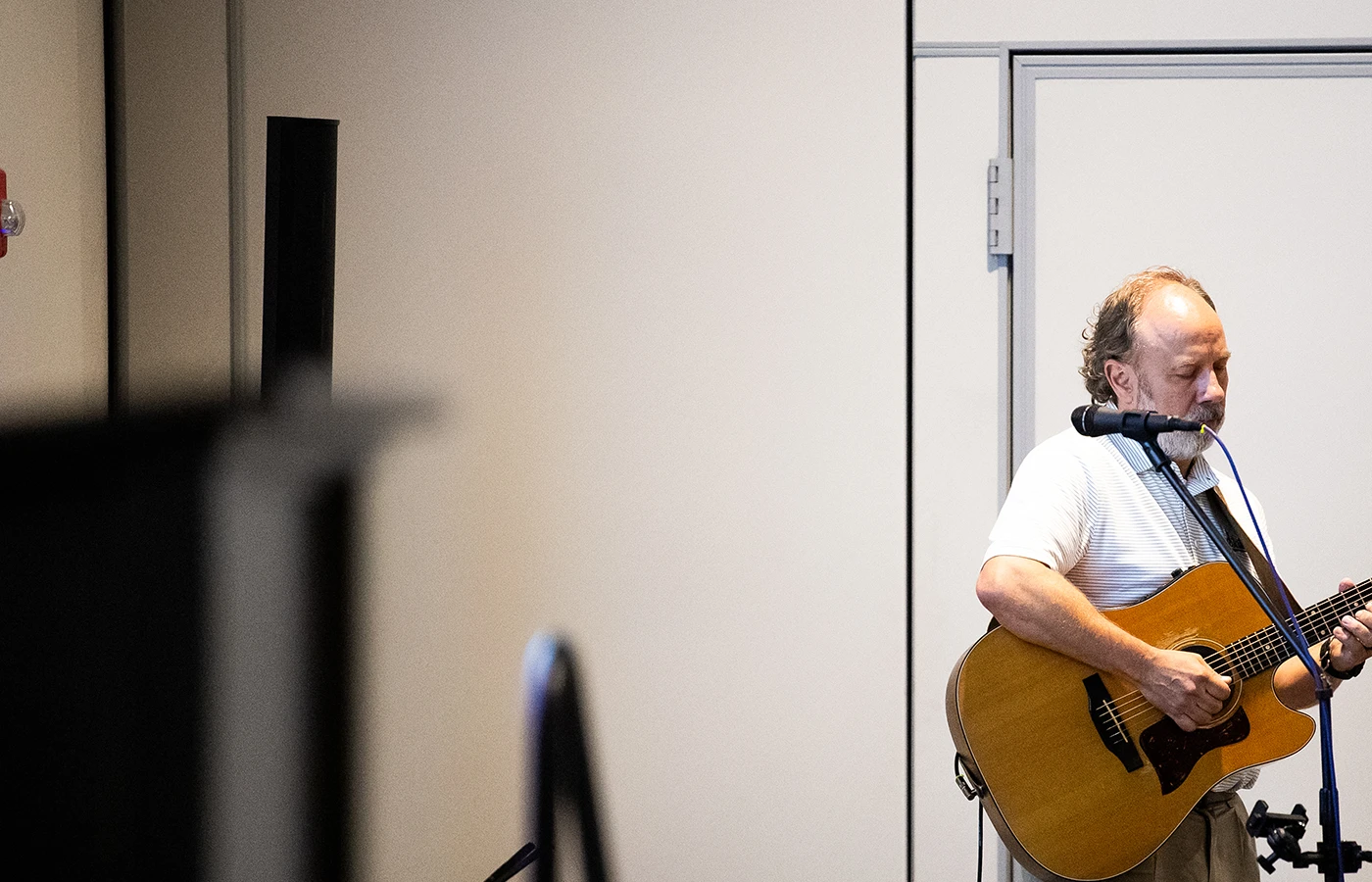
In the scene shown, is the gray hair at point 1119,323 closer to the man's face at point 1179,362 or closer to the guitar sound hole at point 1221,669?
the man's face at point 1179,362

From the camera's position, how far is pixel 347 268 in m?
2.75

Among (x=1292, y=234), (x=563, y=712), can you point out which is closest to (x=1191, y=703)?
(x=1292, y=234)

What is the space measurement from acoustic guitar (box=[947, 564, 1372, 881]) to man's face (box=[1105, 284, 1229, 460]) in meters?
0.30

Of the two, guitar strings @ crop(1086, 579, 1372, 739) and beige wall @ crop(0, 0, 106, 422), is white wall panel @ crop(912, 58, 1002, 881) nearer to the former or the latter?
guitar strings @ crop(1086, 579, 1372, 739)

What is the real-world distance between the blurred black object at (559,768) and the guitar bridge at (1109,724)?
4.84 feet

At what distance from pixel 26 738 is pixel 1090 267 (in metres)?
2.77

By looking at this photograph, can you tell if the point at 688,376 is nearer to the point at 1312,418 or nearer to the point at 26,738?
the point at 1312,418

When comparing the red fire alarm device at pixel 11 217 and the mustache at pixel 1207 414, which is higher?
the red fire alarm device at pixel 11 217

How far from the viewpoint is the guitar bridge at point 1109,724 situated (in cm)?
185

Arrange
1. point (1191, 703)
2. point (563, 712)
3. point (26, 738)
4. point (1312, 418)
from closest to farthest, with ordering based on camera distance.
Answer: point (26, 738)
point (563, 712)
point (1191, 703)
point (1312, 418)

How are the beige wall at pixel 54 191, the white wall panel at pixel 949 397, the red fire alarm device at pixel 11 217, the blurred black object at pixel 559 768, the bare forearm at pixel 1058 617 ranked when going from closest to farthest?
the blurred black object at pixel 559 768 < the red fire alarm device at pixel 11 217 < the bare forearm at pixel 1058 617 < the beige wall at pixel 54 191 < the white wall panel at pixel 949 397

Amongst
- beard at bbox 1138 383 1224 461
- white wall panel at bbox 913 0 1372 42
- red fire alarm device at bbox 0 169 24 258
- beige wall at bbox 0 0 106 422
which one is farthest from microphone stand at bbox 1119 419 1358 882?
beige wall at bbox 0 0 106 422

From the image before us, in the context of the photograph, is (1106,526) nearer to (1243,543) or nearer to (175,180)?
(1243,543)

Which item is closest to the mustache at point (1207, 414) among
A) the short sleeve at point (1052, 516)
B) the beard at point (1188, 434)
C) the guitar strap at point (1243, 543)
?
the beard at point (1188, 434)
